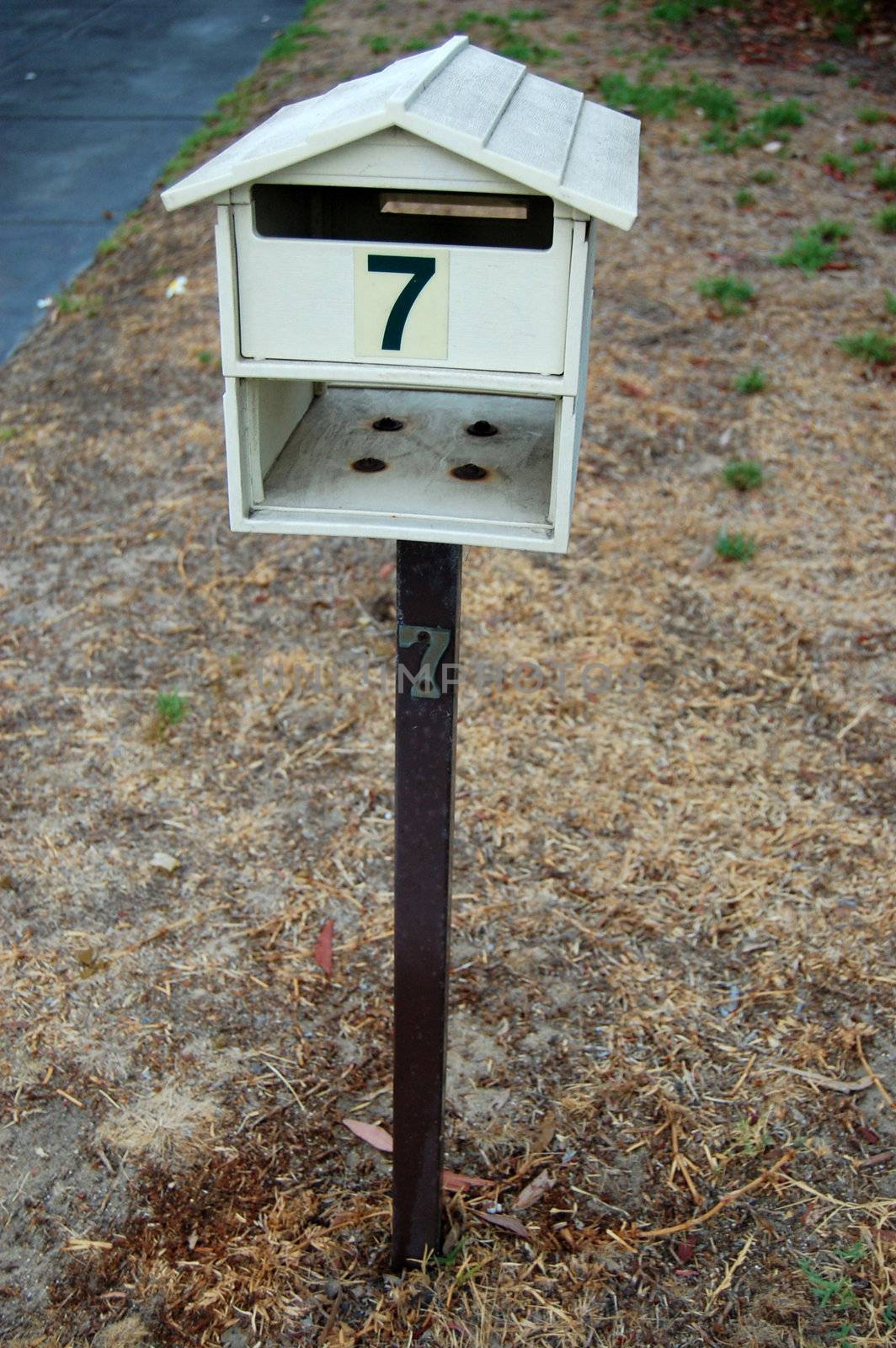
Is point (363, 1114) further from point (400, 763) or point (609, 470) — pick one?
point (609, 470)

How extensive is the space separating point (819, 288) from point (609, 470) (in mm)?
1750

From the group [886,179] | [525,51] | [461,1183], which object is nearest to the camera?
[461,1183]

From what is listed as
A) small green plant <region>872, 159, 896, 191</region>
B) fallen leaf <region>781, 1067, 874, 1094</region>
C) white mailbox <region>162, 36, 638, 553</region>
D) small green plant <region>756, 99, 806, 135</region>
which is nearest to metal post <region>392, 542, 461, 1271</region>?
white mailbox <region>162, 36, 638, 553</region>

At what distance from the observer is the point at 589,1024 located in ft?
8.48

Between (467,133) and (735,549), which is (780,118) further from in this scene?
(467,133)

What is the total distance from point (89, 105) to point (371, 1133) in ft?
24.6

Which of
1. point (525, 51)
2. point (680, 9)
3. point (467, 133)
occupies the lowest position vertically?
point (525, 51)

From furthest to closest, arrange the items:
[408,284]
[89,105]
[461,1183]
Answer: [89,105]
[461,1183]
[408,284]

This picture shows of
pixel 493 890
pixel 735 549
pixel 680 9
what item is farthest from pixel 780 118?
pixel 493 890

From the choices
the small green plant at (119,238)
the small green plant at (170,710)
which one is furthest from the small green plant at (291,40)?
the small green plant at (170,710)

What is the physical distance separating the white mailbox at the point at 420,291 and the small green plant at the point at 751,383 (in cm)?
310

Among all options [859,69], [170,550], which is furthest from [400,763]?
[859,69]

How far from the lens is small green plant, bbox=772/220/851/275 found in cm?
556

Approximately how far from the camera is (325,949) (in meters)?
2.74
